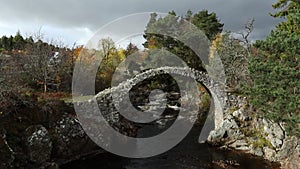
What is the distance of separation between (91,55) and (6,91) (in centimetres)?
1991

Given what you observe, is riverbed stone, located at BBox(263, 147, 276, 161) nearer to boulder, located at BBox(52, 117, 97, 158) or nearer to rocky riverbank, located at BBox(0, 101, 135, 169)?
rocky riverbank, located at BBox(0, 101, 135, 169)

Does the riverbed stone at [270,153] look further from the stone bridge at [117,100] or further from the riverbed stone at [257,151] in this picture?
the stone bridge at [117,100]

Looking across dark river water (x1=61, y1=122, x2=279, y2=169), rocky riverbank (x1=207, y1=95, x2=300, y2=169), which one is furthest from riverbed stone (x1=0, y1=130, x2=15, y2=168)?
rocky riverbank (x1=207, y1=95, x2=300, y2=169)

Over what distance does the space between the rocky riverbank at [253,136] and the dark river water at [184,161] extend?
0.78 m

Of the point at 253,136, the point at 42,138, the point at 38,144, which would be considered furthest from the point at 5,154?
the point at 253,136

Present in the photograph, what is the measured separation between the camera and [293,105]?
512 inches

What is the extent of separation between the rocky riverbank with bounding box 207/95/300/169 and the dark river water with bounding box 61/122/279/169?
78 cm

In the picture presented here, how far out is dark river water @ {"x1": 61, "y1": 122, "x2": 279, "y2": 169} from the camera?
16859mm

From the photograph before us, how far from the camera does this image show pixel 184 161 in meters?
17.7

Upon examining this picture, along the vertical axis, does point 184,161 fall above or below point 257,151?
below

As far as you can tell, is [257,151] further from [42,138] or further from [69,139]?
[42,138]

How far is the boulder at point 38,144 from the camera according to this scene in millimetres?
15383

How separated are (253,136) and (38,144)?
1329 centimetres

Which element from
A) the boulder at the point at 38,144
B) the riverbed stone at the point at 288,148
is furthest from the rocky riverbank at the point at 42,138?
the riverbed stone at the point at 288,148
